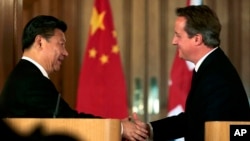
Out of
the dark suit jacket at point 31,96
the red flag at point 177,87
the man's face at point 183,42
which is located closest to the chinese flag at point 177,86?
the red flag at point 177,87

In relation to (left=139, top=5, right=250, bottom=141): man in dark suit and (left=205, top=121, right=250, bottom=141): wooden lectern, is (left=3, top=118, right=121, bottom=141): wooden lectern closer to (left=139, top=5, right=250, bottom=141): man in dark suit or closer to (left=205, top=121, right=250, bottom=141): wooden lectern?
(left=205, top=121, right=250, bottom=141): wooden lectern

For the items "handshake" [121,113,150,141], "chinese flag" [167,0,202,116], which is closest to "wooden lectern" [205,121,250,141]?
"handshake" [121,113,150,141]

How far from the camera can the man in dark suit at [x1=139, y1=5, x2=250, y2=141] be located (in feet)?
7.97

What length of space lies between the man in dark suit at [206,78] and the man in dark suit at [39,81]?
0.48 m

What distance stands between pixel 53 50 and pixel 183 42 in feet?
2.28

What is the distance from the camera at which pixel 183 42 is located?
2.77 metres

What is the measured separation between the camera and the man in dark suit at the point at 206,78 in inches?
95.6

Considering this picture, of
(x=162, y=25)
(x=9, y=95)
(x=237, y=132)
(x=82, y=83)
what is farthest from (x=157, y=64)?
(x=237, y=132)

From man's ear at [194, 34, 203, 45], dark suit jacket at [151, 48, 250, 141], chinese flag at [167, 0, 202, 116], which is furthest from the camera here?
chinese flag at [167, 0, 202, 116]

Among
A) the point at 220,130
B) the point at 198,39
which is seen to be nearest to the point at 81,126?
the point at 220,130

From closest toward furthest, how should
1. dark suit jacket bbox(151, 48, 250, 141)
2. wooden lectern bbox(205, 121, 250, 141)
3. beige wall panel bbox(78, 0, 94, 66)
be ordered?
wooden lectern bbox(205, 121, 250, 141)
dark suit jacket bbox(151, 48, 250, 141)
beige wall panel bbox(78, 0, 94, 66)

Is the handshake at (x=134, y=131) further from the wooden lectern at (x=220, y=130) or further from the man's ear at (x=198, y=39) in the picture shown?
the wooden lectern at (x=220, y=130)

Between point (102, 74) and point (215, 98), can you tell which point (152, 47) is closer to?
point (102, 74)

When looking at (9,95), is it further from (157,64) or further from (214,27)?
(157,64)
